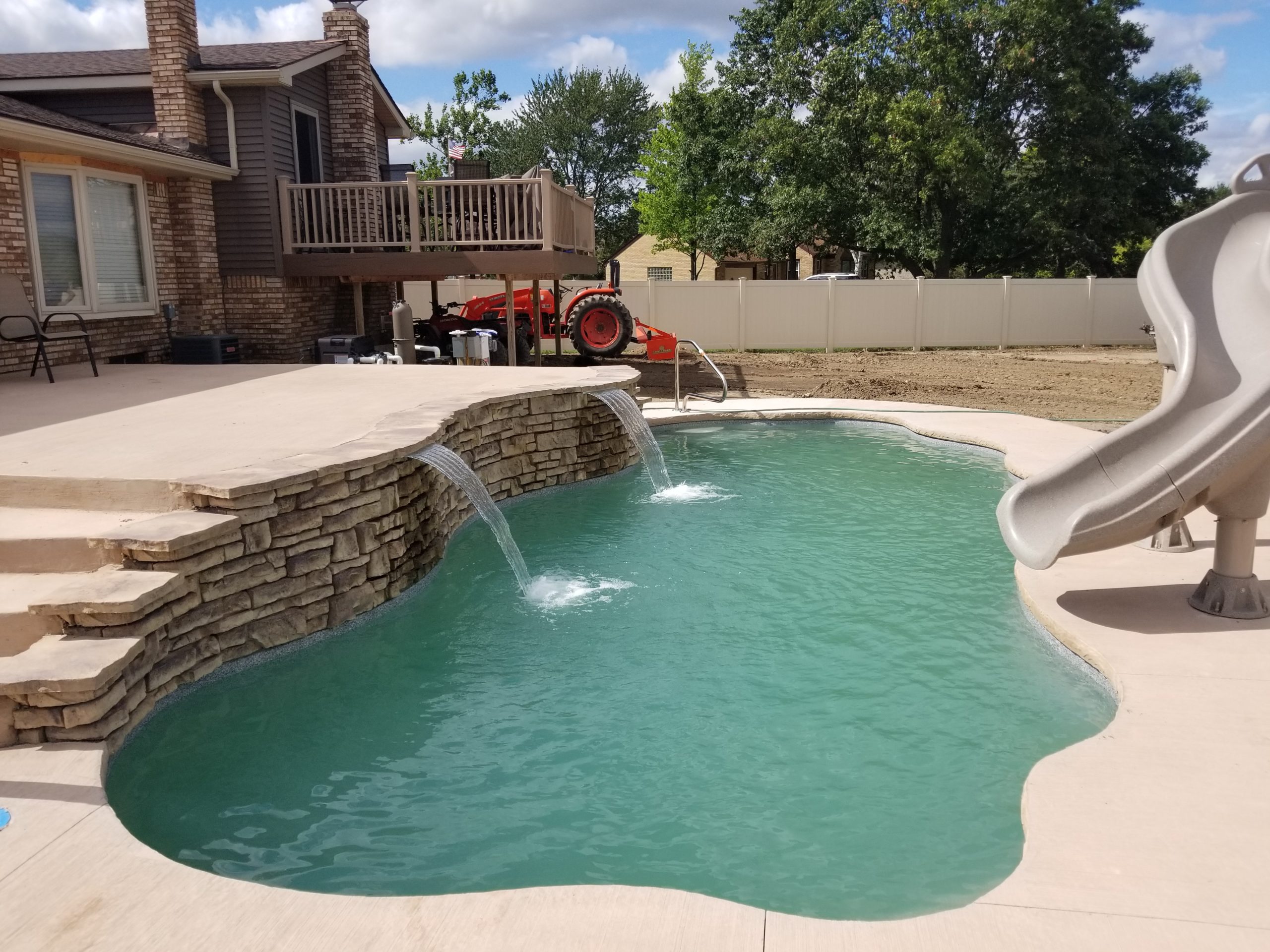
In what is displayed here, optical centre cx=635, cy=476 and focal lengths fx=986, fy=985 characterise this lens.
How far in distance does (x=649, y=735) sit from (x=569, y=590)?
6.53 ft

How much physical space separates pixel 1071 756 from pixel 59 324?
10.6 meters

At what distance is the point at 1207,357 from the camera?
5.35 metres

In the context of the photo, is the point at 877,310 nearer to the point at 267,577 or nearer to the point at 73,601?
the point at 267,577

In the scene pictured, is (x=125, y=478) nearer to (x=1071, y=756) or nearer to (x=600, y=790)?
(x=600, y=790)

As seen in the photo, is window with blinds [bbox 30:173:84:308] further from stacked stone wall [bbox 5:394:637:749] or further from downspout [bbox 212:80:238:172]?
stacked stone wall [bbox 5:394:637:749]

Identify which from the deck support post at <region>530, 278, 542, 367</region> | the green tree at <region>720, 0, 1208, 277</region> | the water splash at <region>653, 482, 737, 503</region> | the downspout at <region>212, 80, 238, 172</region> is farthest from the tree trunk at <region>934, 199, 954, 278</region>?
the water splash at <region>653, 482, 737, 503</region>

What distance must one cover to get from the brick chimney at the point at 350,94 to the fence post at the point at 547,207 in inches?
164

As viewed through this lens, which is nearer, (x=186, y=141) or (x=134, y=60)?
(x=186, y=141)

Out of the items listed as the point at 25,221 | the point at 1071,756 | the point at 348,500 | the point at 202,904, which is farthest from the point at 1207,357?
the point at 25,221

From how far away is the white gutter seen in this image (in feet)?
28.8

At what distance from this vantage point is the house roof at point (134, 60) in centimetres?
1259

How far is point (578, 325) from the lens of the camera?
15406 mm

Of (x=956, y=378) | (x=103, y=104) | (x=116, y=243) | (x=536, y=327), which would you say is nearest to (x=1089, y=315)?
(x=956, y=378)

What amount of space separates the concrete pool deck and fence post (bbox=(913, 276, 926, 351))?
17.2 meters
